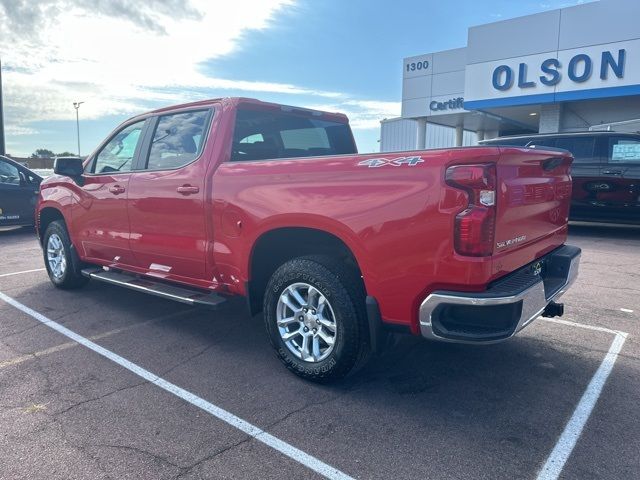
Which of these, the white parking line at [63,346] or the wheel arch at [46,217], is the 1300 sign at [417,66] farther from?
the white parking line at [63,346]

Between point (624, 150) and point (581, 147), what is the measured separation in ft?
2.43

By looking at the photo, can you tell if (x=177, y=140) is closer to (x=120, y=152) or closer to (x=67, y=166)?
(x=120, y=152)

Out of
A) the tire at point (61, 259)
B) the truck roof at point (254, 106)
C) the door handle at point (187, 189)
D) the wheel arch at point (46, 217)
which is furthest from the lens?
the wheel arch at point (46, 217)

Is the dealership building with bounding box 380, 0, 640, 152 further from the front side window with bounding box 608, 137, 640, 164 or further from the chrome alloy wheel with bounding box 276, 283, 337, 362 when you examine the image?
the chrome alloy wheel with bounding box 276, 283, 337, 362

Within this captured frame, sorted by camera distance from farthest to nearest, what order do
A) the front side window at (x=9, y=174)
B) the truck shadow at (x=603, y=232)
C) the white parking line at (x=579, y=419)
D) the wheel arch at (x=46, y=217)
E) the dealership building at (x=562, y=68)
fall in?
1. the dealership building at (x=562, y=68)
2. the front side window at (x=9, y=174)
3. the truck shadow at (x=603, y=232)
4. the wheel arch at (x=46, y=217)
5. the white parking line at (x=579, y=419)

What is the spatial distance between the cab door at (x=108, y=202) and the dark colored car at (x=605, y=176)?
751cm

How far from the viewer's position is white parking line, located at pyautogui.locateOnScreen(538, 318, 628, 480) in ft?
8.42

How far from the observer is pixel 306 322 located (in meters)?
3.55

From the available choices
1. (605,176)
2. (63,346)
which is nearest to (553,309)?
(63,346)

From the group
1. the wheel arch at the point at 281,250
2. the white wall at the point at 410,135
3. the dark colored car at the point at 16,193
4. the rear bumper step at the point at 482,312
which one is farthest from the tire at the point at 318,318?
the white wall at the point at 410,135

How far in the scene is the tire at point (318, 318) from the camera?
3268 millimetres

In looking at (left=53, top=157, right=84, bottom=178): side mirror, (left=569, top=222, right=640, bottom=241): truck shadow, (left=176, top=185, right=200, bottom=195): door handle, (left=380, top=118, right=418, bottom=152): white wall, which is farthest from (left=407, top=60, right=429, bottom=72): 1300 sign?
(left=176, top=185, right=200, bottom=195): door handle

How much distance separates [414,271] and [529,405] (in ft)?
3.91

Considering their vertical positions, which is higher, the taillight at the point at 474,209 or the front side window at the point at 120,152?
the front side window at the point at 120,152
